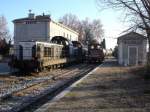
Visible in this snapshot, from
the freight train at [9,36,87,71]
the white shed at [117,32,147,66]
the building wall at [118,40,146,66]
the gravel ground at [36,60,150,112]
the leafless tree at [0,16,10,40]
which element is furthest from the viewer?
the leafless tree at [0,16,10,40]

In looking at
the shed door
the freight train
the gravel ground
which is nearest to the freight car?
the shed door

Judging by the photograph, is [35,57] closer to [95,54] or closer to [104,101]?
[104,101]

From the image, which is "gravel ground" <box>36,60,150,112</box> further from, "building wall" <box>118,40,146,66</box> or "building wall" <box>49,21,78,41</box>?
"building wall" <box>49,21,78,41</box>

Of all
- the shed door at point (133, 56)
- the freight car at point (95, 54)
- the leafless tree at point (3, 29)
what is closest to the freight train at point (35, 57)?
the shed door at point (133, 56)

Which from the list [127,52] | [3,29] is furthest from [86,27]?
[127,52]

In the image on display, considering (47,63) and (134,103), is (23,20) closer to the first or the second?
(47,63)

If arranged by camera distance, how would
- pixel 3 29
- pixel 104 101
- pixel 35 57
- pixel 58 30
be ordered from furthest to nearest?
pixel 3 29
pixel 58 30
pixel 35 57
pixel 104 101

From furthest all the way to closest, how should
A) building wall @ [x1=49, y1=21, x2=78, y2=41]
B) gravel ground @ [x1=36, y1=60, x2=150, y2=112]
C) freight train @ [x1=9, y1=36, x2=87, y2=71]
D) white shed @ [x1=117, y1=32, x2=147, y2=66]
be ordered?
building wall @ [x1=49, y1=21, x2=78, y2=41], white shed @ [x1=117, y1=32, x2=147, y2=66], freight train @ [x1=9, y1=36, x2=87, y2=71], gravel ground @ [x1=36, y1=60, x2=150, y2=112]

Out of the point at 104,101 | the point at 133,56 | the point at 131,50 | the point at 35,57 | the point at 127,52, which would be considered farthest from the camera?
the point at 127,52

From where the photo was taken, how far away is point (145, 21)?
885 inches

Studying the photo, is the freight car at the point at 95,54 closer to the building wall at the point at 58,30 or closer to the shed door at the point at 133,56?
the building wall at the point at 58,30

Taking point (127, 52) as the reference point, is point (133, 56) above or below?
below

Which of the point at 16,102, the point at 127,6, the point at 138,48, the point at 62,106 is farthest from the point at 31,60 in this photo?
the point at 138,48

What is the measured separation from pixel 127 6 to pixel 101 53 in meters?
31.1
